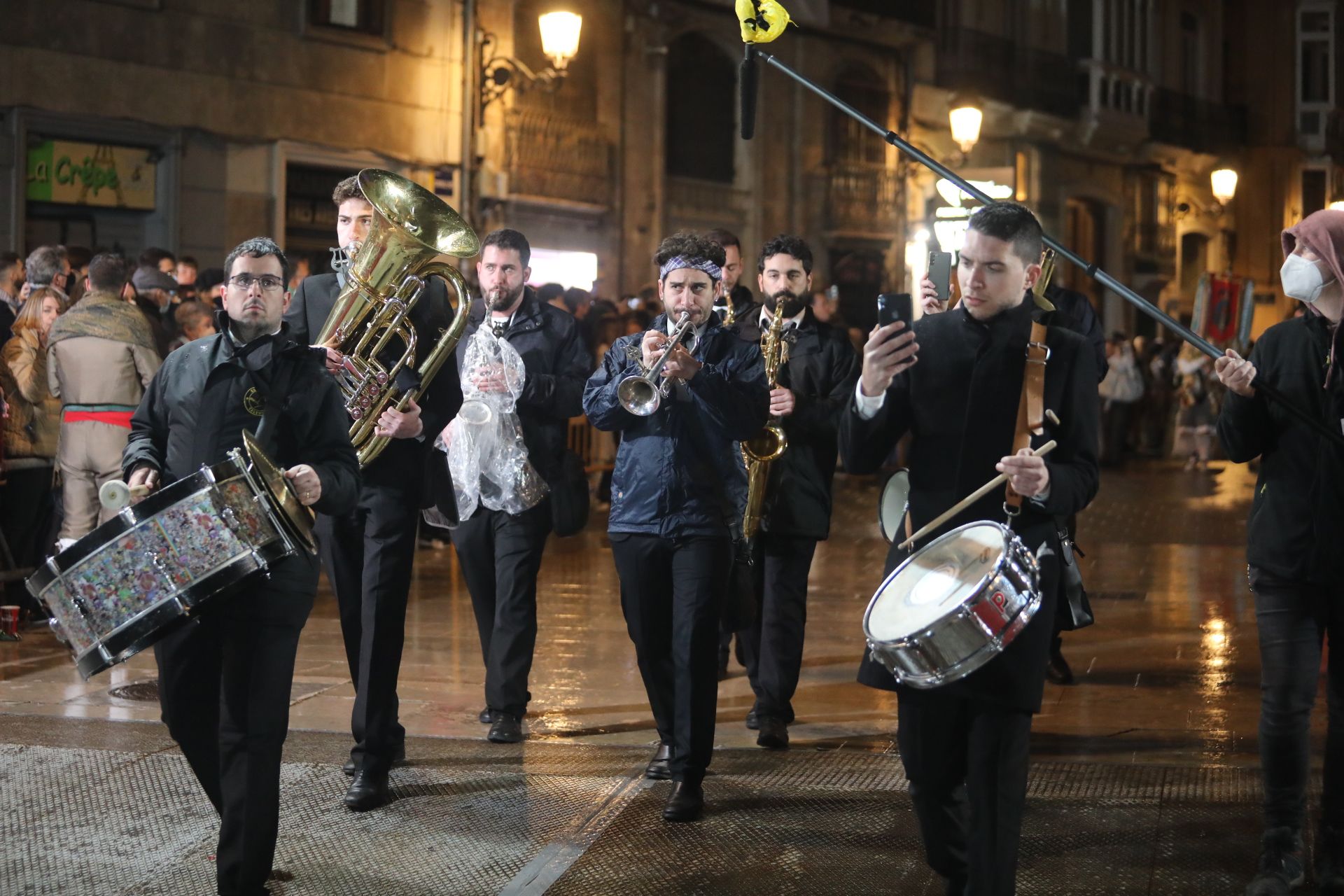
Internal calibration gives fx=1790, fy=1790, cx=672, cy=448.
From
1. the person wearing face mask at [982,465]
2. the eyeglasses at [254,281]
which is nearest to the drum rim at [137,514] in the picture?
the eyeglasses at [254,281]

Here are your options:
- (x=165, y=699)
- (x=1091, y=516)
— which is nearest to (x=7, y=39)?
(x=1091, y=516)

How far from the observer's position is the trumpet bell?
6062 millimetres

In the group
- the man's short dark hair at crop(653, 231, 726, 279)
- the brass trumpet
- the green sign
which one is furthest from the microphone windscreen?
the green sign

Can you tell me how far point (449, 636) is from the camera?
9.75 m

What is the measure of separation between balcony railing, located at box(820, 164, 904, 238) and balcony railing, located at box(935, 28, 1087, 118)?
9.30 feet

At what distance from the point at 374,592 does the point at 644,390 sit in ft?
3.99

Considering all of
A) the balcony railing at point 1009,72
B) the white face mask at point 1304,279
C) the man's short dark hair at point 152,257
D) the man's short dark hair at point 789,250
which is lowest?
the white face mask at point 1304,279

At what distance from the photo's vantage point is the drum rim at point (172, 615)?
4660mm

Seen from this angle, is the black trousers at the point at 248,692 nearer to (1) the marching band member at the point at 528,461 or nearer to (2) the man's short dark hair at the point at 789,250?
(1) the marching band member at the point at 528,461

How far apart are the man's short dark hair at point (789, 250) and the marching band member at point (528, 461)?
875 mm

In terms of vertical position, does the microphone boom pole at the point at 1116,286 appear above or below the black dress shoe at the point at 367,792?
above

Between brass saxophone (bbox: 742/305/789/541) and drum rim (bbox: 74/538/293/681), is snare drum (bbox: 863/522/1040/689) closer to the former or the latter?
drum rim (bbox: 74/538/293/681)

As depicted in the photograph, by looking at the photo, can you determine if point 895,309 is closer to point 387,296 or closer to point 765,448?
point 387,296

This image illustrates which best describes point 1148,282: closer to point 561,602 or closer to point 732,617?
point 561,602
